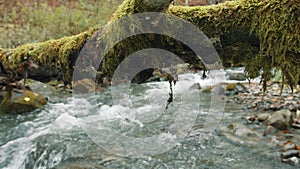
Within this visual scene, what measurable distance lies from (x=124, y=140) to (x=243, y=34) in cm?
475

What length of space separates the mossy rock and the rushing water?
0.28 metres

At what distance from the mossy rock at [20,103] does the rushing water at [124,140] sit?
280mm

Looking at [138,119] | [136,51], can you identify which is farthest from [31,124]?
[136,51]

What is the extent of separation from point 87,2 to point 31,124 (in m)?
10.1

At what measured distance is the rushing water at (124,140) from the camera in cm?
473

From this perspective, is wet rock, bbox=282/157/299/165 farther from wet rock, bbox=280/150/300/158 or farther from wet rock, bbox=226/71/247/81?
wet rock, bbox=226/71/247/81

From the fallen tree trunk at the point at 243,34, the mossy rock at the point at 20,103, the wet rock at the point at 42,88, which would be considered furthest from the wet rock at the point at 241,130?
the wet rock at the point at 42,88

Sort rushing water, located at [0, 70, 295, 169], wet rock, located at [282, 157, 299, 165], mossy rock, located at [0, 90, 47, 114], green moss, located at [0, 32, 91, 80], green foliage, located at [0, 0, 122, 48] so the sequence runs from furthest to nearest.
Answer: green foliage, located at [0, 0, 122, 48] < mossy rock, located at [0, 90, 47, 114] < rushing water, located at [0, 70, 295, 169] < wet rock, located at [282, 157, 299, 165] < green moss, located at [0, 32, 91, 80]

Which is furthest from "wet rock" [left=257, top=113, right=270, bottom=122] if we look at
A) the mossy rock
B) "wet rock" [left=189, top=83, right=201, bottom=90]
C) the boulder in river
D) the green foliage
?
the green foliage

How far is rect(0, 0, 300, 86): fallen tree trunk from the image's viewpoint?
148 centimetres

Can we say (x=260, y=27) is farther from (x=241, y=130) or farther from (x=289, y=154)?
(x=241, y=130)

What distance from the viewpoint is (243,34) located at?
161 centimetres

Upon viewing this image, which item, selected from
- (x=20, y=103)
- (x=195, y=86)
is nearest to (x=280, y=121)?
(x=195, y=86)

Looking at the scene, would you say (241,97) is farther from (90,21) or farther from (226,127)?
(90,21)
